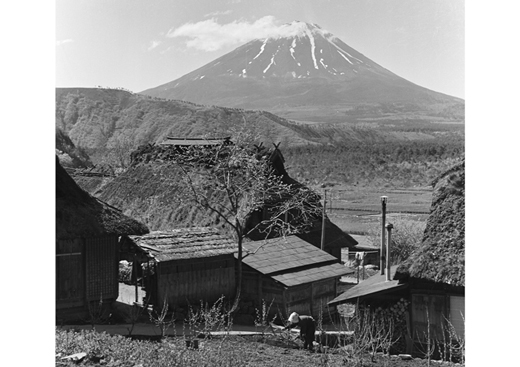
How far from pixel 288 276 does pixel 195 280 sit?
187 centimetres

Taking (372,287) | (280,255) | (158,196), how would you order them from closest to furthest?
(372,287), (280,255), (158,196)

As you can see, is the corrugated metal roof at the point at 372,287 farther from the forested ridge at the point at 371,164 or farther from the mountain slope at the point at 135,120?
the mountain slope at the point at 135,120

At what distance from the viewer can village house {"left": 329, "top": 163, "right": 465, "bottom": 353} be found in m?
7.39

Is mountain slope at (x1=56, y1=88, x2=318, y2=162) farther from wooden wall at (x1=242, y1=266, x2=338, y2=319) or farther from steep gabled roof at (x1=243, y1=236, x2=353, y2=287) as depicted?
wooden wall at (x1=242, y1=266, x2=338, y2=319)

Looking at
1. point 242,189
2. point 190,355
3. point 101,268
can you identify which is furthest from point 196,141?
point 190,355

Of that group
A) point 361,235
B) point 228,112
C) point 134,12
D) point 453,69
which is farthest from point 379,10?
point 228,112

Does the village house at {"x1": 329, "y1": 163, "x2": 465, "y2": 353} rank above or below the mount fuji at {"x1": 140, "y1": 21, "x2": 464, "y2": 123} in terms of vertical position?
below

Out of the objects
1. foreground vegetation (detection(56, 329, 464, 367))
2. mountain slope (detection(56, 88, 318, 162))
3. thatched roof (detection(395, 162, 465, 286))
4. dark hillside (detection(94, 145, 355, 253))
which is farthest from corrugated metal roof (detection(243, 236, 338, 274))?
mountain slope (detection(56, 88, 318, 162))

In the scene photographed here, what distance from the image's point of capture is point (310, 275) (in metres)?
12.7

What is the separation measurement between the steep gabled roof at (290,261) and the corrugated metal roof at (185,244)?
0.67 meters

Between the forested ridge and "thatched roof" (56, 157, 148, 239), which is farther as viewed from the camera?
the forested ridge

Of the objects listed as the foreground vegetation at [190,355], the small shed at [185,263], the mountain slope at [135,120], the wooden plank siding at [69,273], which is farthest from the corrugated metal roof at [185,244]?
the mountain slope at [135,120]

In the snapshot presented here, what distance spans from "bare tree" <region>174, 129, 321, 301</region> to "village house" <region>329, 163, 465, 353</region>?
13.2ft

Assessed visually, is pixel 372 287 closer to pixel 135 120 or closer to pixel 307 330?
pixel 307 330
